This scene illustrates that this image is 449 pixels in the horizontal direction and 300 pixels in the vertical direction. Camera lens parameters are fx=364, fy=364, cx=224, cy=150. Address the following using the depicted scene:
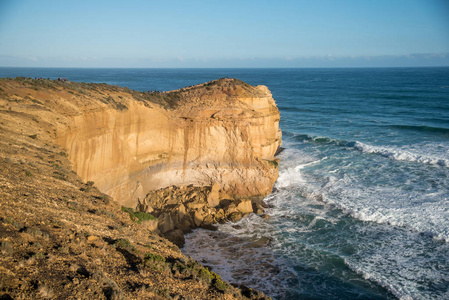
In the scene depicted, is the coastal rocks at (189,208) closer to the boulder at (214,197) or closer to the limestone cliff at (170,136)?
the boulder at (214,197)

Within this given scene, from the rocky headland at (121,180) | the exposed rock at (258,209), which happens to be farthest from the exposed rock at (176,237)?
the exposed rock at (258,209)

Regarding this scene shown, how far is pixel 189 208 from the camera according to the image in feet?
71.1

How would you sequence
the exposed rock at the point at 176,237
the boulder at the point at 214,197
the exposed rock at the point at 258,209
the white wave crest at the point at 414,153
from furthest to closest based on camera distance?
the white wave crest at the point at 414,153, the exposed rock at the point at 258,209, the boulder at the point at 214,197, the exposed rock at the point at 176,237

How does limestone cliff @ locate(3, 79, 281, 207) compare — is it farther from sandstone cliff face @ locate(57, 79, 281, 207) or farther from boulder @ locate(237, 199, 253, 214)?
boulder @ locate(237, 199, 253, 214)

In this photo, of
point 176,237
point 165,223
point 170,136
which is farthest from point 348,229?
point 170,136

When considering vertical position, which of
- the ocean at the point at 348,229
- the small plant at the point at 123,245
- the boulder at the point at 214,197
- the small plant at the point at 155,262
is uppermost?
the small plant at the point at 123,245

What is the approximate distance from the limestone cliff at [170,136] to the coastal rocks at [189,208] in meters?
0.65

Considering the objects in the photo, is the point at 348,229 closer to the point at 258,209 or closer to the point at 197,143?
the point at 258,209

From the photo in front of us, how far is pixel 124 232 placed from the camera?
11195 millimetres

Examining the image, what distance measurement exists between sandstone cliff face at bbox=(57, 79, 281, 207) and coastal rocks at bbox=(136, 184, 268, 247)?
64 cm

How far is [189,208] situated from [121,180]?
4.29 metres

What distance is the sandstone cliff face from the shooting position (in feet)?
67.4

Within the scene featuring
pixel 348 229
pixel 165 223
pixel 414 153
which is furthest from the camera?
pixel 414 153

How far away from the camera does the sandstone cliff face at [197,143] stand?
2053cm
